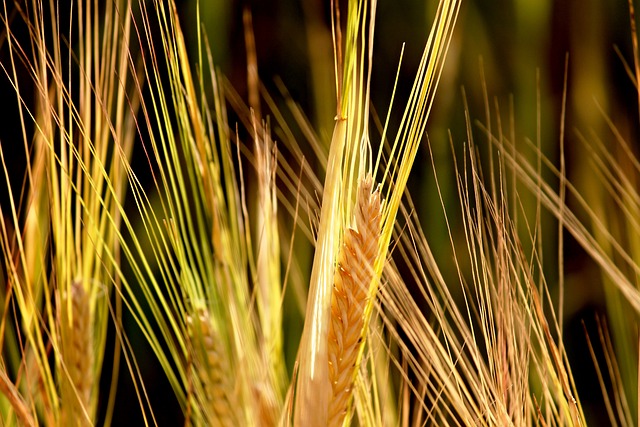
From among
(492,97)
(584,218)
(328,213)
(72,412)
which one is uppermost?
(492,97)

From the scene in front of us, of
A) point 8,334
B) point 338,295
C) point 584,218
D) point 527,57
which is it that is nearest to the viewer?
point 338,295

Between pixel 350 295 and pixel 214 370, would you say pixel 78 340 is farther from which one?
pixel 350 295

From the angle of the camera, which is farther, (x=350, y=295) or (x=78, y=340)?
(x=78, y=340)

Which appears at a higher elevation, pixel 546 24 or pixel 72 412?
pixel 546 24

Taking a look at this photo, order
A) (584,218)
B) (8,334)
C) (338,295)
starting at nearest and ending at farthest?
(338,295) → (8,334) → (584,218)

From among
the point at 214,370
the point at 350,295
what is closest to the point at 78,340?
the point at 214,370

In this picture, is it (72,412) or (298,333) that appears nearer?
(72,412)

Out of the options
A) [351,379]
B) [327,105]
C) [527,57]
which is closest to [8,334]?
[327,105]

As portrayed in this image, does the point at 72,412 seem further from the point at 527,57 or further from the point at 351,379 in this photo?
the point at 527,57
